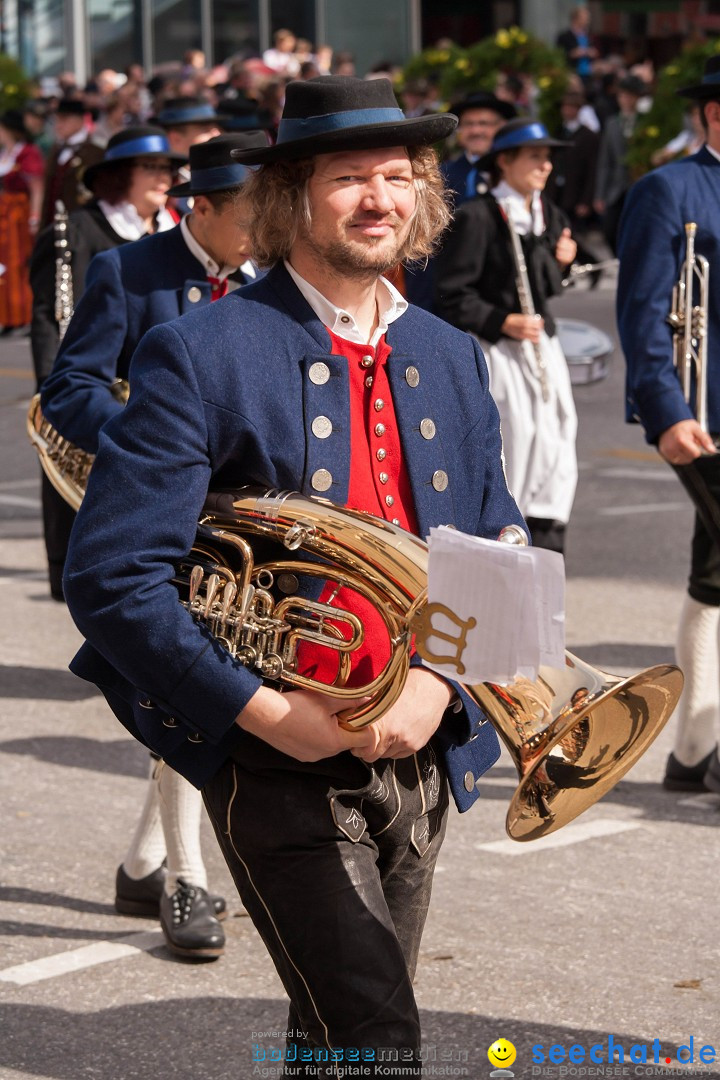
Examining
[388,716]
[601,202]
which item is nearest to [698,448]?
[388,716]

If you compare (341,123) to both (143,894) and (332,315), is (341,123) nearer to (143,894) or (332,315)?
(332,315)

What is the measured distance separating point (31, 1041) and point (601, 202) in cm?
2059

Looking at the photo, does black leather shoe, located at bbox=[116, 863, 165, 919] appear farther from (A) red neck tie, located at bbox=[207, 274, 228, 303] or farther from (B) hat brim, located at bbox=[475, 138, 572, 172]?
(B) hat brim, located at bbox=[475, 138, 572, 172]

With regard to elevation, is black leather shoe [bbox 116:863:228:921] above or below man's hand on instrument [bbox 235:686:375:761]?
below

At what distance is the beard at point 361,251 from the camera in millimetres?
3102

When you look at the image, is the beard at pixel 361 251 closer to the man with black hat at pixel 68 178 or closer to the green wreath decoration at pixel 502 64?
the man with black hat at pixel 68 178

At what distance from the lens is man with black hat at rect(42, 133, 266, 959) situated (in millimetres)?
5012

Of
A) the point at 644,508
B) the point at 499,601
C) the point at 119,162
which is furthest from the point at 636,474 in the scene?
the point at 499,601

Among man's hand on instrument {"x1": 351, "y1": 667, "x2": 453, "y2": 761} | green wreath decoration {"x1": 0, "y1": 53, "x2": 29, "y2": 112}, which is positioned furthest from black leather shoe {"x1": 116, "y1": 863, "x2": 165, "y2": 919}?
green wreath decoration {"x1": 0, "y1": 53, "x2": 29, "y2": 112}

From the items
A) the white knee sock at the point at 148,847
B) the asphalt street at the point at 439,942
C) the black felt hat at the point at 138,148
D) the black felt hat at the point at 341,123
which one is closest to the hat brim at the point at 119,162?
the black felt hat at the point at 138,148

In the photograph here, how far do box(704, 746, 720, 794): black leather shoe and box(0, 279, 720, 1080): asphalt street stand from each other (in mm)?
62

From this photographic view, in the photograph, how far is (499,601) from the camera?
2693 millimetres

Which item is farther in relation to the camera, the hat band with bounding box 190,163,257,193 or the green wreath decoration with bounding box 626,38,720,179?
the green wreath decoration with bounding box 626,38,720,179

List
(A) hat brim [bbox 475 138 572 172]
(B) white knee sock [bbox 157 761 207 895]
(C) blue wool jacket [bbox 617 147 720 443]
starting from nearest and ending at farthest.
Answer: (B) white knee sock [bbox 157 761 207 895], (C) blue wool jacket [bbox 617 147 720 443], (A) hat brim [bbox 475 138 572 172]
